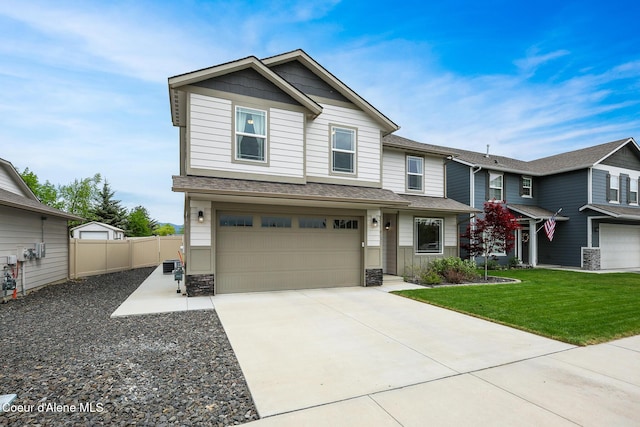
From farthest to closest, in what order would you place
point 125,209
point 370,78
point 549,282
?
point 125,209 < point 370,78 < point 549,282

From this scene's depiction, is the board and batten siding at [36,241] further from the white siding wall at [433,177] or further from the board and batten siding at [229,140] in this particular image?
the white siding wall at [433,177]

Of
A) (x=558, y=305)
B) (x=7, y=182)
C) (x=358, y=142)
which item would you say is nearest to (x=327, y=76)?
(x=358, y=142)

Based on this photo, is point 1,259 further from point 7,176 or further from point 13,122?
point 13,122

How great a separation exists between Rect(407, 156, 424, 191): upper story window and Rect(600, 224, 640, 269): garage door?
1019 cm

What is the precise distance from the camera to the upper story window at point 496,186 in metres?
15.4

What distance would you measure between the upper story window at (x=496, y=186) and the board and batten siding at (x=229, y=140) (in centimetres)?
1086

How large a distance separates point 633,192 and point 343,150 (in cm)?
1788

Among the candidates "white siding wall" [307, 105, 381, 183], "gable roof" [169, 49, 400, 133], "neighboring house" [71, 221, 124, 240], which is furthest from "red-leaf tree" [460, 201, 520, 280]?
"neighboring house" [71, 221, 124, 240]

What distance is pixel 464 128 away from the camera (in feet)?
89.1

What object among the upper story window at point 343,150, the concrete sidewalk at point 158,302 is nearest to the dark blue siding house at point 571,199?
the upper story window at point 343,150

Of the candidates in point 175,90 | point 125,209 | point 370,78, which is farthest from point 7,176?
point 125,209

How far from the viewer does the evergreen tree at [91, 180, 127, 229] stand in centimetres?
3123

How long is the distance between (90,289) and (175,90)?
6.67m

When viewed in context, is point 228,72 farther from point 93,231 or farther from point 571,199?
point 93,231
